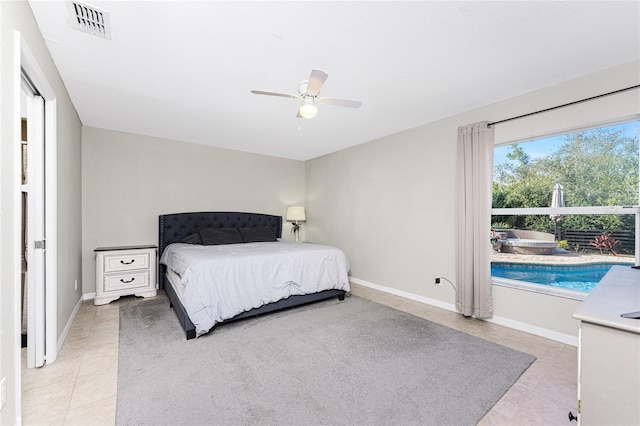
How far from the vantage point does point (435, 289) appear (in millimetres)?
3680

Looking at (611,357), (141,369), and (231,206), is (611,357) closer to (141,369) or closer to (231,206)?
(141,369)

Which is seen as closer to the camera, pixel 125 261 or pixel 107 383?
pixel 107 383

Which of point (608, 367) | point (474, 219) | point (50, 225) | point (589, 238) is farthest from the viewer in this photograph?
point (474, 219)

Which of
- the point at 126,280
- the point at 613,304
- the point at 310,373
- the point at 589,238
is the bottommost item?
the point at 310,373

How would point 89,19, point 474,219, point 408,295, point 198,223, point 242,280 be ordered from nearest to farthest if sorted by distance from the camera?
point 89,19 → point 242,280 → point 474,219 → point 408,295 → point 198,223

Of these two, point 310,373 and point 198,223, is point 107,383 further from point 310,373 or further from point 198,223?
point 198,223

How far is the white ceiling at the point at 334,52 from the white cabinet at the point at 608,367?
5.80 feet

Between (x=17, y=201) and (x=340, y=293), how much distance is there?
3.20 m

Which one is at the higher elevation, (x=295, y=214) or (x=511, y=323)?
(x=295, y=214)

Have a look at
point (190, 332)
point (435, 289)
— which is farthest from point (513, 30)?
point (190, 332)

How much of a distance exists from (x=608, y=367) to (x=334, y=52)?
2287 mm

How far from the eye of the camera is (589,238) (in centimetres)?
266

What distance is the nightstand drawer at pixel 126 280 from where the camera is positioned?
3699 mm

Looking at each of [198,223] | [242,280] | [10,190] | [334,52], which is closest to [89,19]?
→ [10,190]
